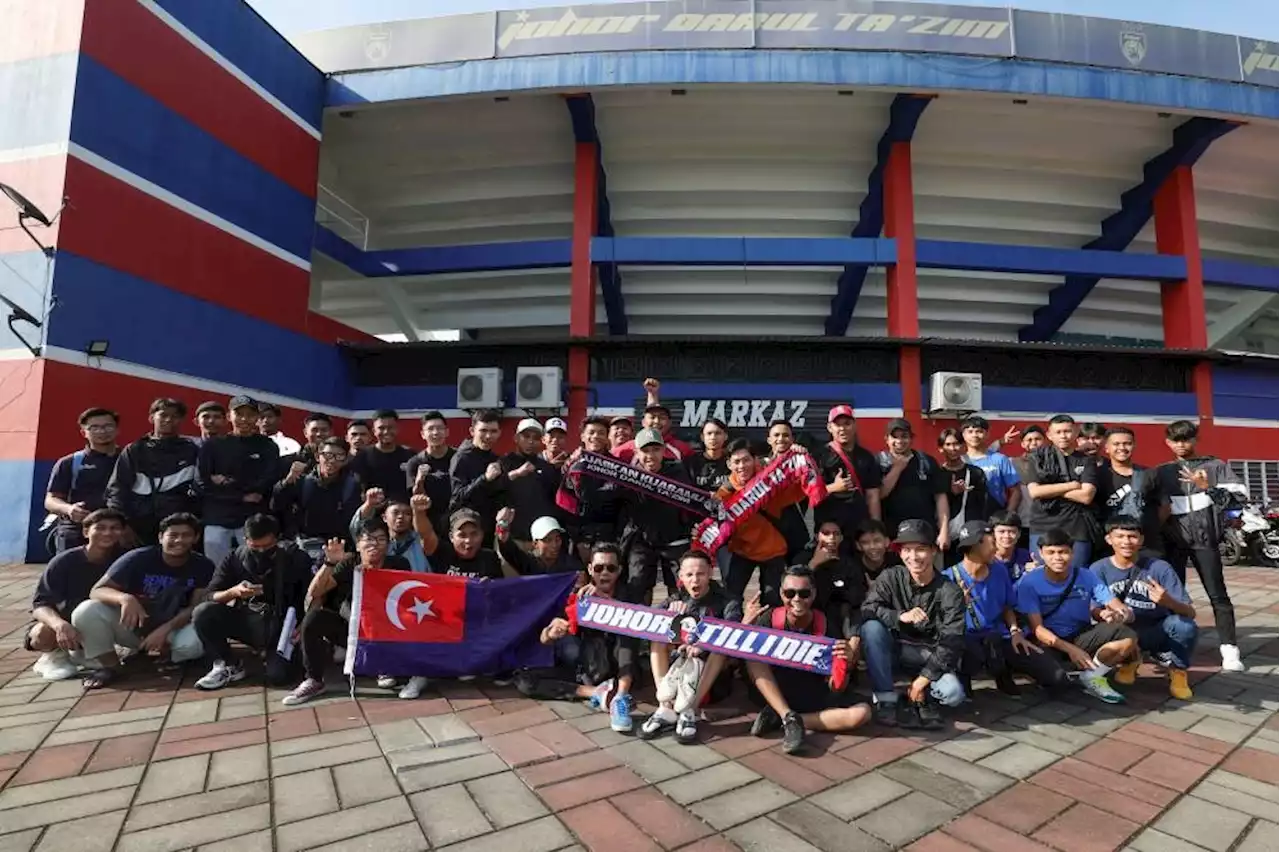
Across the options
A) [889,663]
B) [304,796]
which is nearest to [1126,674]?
[889,663]

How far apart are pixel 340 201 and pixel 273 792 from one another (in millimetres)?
13678

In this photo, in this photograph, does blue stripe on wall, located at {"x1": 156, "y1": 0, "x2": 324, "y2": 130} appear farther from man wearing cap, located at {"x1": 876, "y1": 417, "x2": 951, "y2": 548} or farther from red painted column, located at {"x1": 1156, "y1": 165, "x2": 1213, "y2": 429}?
red painted column, located at {"x1": 1156, "y1": 165, "x2": 1213, "y2": 429}

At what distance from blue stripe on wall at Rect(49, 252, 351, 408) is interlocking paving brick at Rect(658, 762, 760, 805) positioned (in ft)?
29.3

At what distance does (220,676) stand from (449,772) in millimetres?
2127

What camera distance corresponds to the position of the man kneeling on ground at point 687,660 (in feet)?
10.2

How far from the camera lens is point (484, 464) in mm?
4844

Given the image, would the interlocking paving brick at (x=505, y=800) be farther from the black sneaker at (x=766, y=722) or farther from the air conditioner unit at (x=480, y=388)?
the air conditioner unit at (x=480, y=388)

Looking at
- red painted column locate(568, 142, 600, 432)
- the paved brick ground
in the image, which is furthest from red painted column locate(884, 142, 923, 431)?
the paved brick ground

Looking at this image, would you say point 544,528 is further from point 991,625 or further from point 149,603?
point 991,625

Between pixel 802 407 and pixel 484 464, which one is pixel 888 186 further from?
pixel 484 464

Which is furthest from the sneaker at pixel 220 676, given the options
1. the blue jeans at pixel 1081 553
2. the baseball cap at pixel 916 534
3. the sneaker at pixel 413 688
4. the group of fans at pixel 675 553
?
the blue jeans at pixel 1081 553

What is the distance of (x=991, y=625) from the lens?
375 cm

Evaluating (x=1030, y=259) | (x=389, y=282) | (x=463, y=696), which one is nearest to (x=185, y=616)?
(x=463, y=696)

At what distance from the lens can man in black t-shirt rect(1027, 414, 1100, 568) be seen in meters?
4.50
